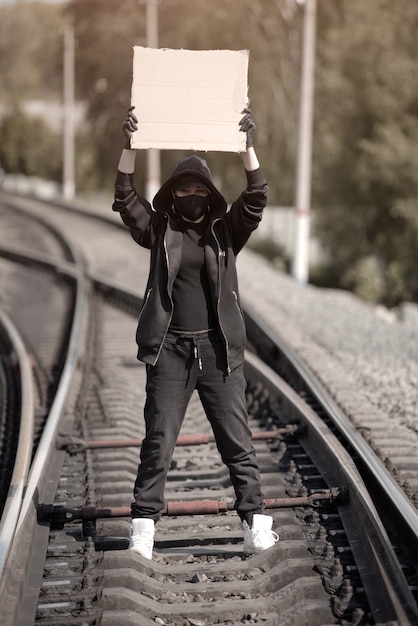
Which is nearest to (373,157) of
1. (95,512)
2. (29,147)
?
(95,512)

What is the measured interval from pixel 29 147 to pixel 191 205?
205 ft

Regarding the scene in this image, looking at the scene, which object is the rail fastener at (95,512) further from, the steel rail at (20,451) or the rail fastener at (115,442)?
the rail fastener at (115,442)

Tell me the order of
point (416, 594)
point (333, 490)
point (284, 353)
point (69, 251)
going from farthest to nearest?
1. point (69, 251)
2. point (284, 353)
3. point (333, 490)
4. point (416, 594)

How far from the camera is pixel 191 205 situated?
16.7 ft

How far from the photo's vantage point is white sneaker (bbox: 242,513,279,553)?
5160 millimetres

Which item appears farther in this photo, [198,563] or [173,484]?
[173,484]

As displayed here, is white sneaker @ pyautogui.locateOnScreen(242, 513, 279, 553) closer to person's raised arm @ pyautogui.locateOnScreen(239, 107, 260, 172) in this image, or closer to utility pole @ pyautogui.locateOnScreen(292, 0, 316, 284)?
person's raised arm @ pyautogui.locateOnScreen(239, 107, 260, 172)

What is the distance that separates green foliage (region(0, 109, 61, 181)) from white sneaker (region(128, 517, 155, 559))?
5922 cm

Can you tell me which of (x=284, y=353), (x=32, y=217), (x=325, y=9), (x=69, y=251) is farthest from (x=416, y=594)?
(x=325, y=9)

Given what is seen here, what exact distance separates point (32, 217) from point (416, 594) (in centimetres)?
2834

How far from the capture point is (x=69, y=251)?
2230 centimetres

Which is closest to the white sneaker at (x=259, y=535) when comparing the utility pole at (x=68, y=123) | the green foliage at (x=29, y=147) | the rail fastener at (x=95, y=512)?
the rail fastener at (x=95, y=512)

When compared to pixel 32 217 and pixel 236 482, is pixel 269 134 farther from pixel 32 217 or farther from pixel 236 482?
pixel 236 482

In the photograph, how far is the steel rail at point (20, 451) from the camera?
500 centimetres
